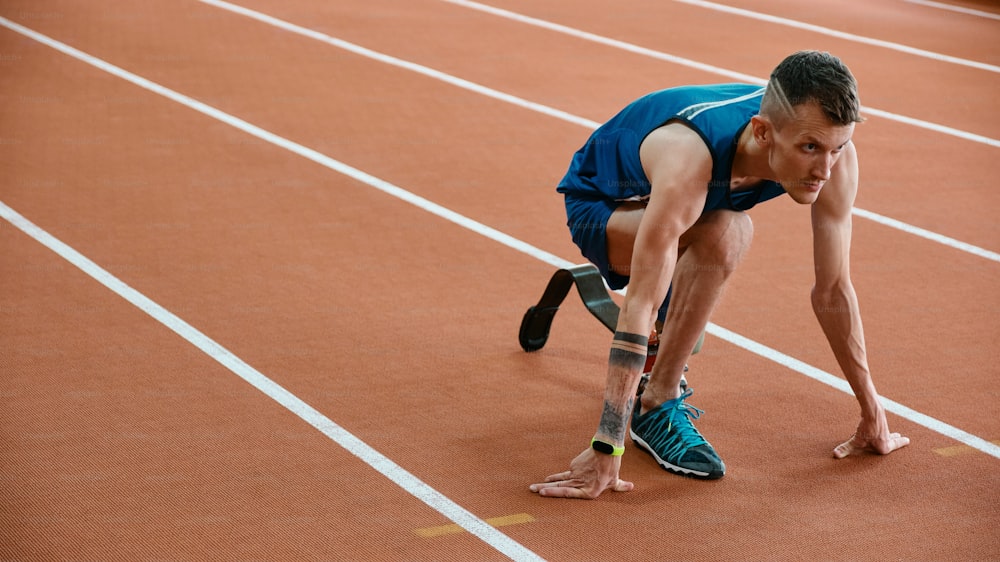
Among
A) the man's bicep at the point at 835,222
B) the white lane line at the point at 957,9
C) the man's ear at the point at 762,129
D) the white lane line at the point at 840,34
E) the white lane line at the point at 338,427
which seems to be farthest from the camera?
the white lane line at the point at 957,9

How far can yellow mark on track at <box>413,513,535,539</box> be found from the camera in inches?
117

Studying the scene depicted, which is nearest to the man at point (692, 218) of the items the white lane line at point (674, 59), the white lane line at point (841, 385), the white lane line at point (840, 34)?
the white lane line at point (841, 385)

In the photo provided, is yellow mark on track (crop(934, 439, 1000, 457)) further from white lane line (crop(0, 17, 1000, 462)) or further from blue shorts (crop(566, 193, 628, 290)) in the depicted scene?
blue shorts (crop(566, 193, 628, 290))

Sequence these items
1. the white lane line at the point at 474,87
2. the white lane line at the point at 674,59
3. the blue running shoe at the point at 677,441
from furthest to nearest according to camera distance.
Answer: the white lane line at the point at 674,59
the white lane line at the point at 474,87
the blue running shoe at the point at 677,441

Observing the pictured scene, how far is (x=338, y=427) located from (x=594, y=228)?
1023 mm

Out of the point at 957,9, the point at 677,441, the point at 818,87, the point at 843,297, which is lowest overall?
the point at 677,441

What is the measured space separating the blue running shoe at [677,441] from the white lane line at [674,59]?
4.67m

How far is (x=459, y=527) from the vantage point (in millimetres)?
3016

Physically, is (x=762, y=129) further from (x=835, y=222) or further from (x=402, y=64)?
(x=402, y=64)

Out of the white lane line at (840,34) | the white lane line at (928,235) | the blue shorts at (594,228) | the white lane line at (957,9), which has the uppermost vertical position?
the white lane line at (957,9)

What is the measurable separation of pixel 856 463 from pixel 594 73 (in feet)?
18.4

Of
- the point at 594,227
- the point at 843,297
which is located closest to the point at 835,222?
the point at 843,297

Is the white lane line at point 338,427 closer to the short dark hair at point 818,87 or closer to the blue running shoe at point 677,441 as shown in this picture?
the blue running shoe at point 677,441

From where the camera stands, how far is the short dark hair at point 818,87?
2758 millimetres
